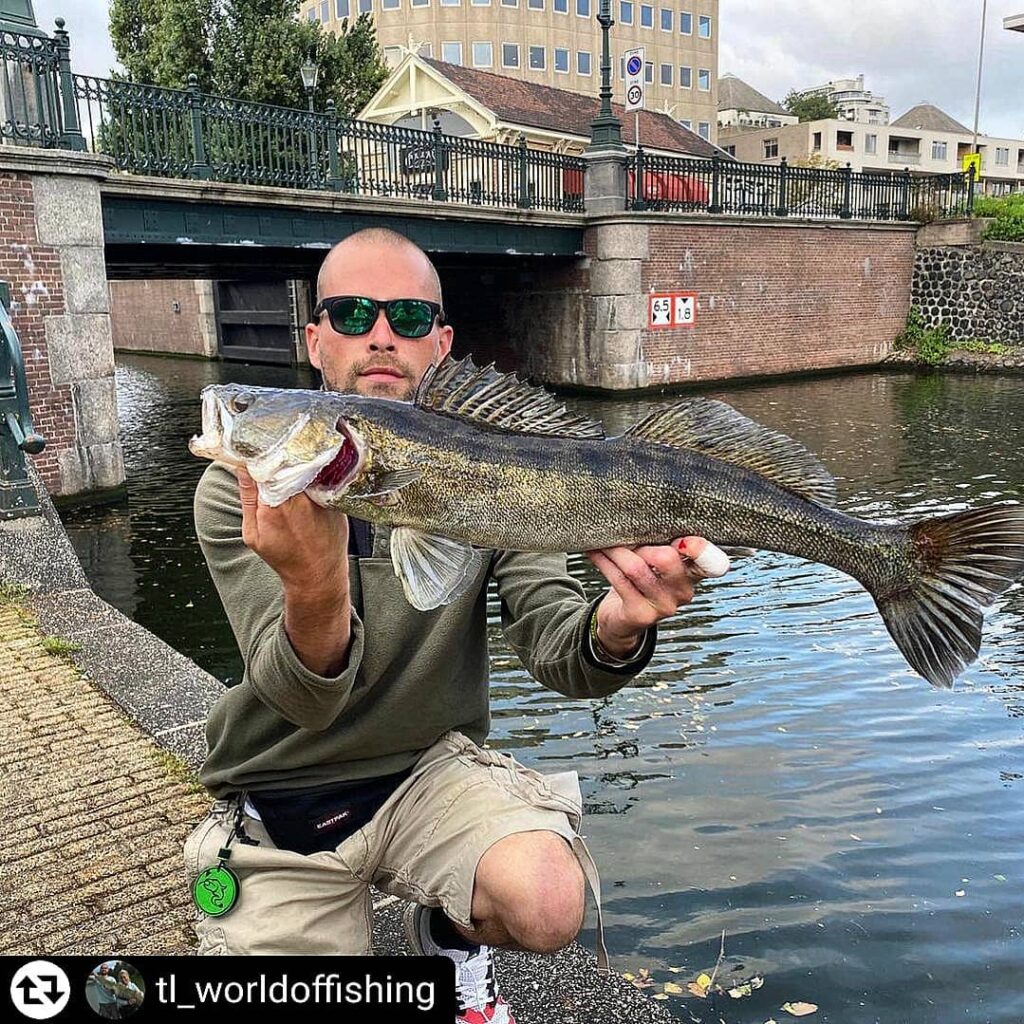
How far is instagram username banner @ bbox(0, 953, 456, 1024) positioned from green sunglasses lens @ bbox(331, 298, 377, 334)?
6.52ft

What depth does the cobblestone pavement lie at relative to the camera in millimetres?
3537

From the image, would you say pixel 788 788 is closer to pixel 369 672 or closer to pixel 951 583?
pixel 951 583

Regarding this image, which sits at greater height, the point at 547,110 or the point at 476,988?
the point at 547,110

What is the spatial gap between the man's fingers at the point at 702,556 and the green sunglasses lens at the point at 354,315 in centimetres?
134

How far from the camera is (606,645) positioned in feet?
9.16

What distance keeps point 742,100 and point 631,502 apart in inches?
4181

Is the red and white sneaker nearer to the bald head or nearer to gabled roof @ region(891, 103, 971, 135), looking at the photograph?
the bald head

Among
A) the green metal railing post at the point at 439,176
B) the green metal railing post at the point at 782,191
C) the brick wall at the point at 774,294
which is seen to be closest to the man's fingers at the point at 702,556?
the green metal railing post at the point at 439,176

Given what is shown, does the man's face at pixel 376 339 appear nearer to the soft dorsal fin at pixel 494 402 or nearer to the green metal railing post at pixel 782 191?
the soft dorsal fin at pixel 494 402

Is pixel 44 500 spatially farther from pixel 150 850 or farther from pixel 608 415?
pixel 608 415

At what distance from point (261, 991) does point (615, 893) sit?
8.38 ft

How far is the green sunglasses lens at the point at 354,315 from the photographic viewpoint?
10.7 feet

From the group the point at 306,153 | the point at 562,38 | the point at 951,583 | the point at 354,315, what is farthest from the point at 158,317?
the point at 562,38

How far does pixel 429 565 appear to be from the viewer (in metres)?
2.61
